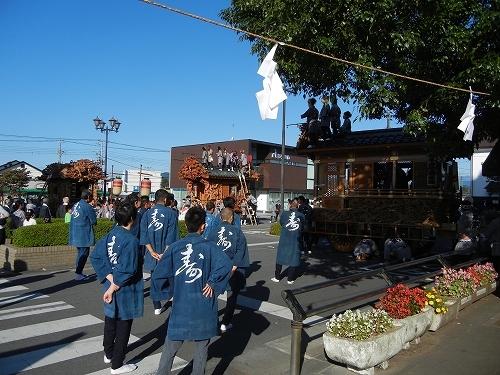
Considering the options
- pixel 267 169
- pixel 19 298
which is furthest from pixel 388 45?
pixel 267 169

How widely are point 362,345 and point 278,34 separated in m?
4.79

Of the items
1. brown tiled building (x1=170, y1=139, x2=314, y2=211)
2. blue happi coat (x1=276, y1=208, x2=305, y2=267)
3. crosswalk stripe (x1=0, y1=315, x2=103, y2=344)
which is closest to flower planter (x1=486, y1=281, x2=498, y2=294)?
blue happi coat (x1=276, y1=208, x2=305, y2=267)

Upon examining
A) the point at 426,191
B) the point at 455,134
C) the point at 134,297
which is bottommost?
the point at 134,297

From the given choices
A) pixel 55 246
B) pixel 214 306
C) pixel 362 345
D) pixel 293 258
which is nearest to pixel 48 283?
pixel 55 246

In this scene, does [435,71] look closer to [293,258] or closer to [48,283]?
[293,258]

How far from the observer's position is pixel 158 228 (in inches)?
276

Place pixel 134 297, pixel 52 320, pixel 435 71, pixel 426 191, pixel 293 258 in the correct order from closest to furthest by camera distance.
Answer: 1. pixel 134 297
2. pixel 52 320
3. pixel 435 71
4. pixel 293 258
5. pixel 426 191

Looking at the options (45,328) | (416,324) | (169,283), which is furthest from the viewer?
(45,328)

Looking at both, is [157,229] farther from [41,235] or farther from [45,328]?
[41,235]

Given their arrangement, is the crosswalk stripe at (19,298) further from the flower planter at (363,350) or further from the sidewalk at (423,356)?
the flower planter at (363,350)

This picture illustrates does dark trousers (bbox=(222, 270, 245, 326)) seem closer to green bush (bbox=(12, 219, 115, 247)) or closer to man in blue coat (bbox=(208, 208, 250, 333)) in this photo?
man in blue coat (bbox=(208, 208, 250, 333))

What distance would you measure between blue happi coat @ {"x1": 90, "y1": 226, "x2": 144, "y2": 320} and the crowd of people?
11.3 metres

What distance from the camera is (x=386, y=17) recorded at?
6.52 metres

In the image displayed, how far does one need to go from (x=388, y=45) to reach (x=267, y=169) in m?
36.2
